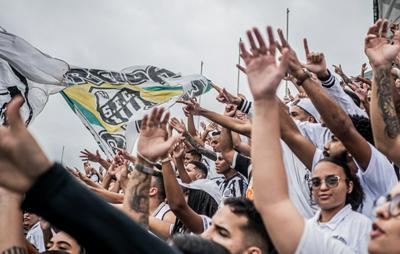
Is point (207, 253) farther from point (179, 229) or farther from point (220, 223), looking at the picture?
point (179, 229)

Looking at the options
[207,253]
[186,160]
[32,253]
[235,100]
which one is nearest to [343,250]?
[207,253]

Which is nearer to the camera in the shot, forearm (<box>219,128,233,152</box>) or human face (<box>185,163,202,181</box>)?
forearm (<box>219,128,233,152</box>)

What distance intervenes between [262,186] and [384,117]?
1287 millimetres

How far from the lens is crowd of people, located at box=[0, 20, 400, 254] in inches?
55.3

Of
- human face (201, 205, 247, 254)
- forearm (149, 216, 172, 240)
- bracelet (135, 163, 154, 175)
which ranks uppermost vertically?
bracelet (135, 163, 154, 175)

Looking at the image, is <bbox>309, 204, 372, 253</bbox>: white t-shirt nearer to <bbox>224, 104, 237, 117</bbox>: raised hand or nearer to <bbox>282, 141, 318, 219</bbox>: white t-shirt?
<bbox>282, 141, 318, 219</bbox>: white t-shirt

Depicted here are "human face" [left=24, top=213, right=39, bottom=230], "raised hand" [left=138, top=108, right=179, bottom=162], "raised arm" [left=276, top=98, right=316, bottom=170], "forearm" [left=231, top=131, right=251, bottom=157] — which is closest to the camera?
"raised hand" [left=138, top=108, right=179, bottom=162]

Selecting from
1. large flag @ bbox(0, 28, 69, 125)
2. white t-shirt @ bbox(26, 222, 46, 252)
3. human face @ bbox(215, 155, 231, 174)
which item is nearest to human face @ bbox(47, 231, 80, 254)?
white t-shirt @ bbox(26, 222, 46, 252)

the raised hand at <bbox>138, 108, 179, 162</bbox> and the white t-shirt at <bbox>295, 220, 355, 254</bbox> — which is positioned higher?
the raised hand at <bbox>138, 108, 179, 162</bbox>

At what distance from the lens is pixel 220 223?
278cm

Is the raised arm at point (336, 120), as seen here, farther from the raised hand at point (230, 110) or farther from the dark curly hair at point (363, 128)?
the raised hand at point (230, 110)

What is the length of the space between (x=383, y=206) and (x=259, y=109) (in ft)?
2.08

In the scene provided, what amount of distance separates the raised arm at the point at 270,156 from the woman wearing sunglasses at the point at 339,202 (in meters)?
1.04

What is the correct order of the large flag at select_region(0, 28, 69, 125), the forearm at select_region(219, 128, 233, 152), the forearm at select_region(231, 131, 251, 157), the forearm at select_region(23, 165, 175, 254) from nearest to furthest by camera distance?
the forearm at select_region(23, 165, 175, 254) → the forearm at select_region(219, 128, 233, 152) → the forearm at select_region(231, 131, 251, 157) → the large flag at select_region(0, 28, 69, 125)
